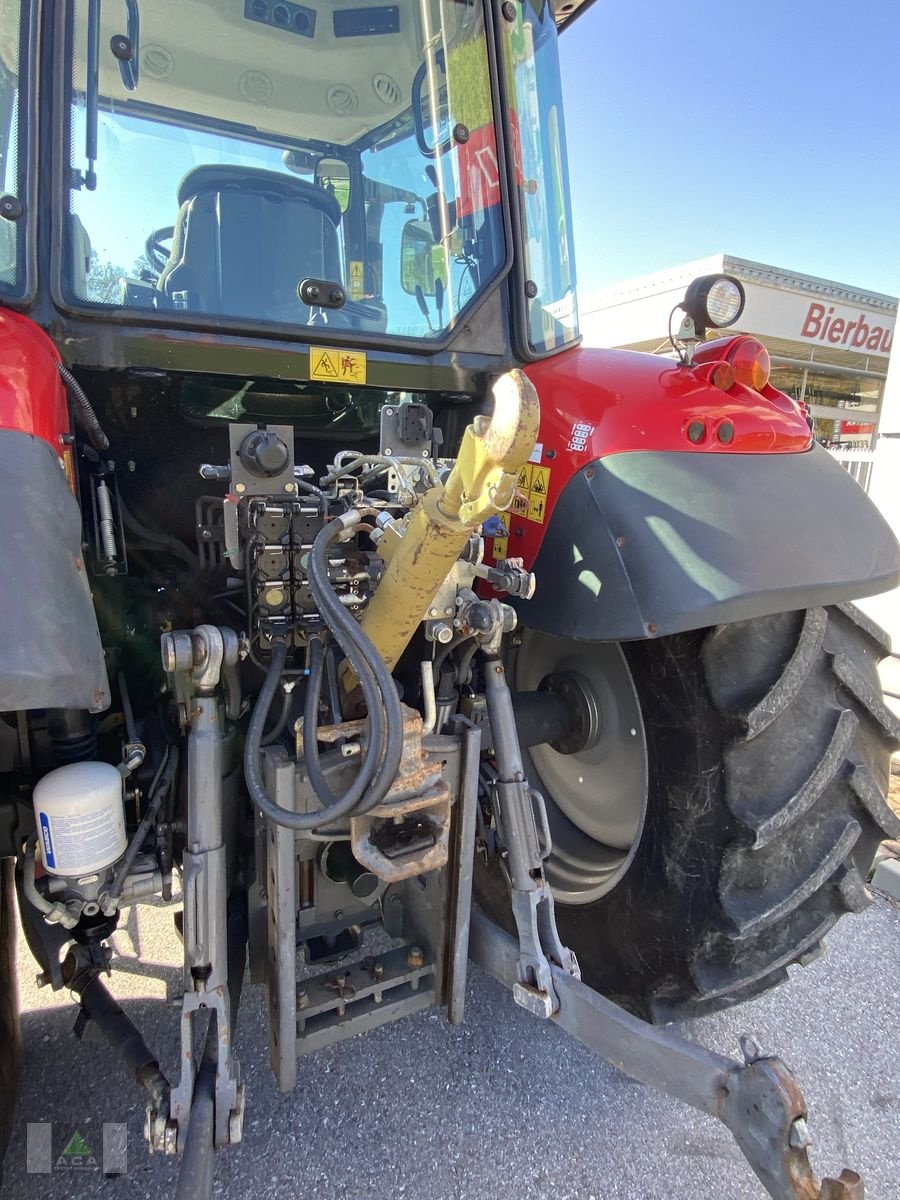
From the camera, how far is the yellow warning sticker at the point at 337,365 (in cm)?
172

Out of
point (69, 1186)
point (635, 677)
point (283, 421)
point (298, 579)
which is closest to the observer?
point (298, 579)

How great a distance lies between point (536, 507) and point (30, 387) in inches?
40.8

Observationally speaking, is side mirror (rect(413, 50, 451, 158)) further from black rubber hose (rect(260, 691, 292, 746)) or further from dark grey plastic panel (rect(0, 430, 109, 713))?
black rubber hose (rect(260, 691, 292, 746))

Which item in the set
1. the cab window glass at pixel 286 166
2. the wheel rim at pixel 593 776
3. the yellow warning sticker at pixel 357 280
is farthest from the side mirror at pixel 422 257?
the wheel rim at pixel 593 776

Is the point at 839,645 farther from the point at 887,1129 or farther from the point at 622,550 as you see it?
the point at 887,1129

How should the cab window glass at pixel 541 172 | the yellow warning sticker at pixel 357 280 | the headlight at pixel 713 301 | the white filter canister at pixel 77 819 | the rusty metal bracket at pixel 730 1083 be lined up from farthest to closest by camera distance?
the cab window glass at pixel 541 172
the yellow warning sticker at pixel 357 280
the headlight at pixel 713 301
the white filter canister at pixel 77 819
the rusty metal bracket at pixel 730 1083

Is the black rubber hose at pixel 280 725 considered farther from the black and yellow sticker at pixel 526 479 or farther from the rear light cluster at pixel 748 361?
the rear light cluster at pixel 748 361

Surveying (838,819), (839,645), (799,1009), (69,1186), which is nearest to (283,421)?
(839,645)

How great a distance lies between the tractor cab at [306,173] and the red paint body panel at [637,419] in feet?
1.01

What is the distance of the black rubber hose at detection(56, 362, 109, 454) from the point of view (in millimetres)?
1390

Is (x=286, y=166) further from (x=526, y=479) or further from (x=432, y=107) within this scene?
(x=526, y=479)

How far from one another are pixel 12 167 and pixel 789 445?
1704 millimetres

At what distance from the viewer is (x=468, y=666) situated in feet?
5.39

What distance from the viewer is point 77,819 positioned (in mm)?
1322
